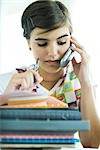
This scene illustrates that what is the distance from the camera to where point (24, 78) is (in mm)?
594

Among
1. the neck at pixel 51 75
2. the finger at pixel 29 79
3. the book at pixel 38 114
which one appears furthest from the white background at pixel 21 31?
the book at pixel 38 114

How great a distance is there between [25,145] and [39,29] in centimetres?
48

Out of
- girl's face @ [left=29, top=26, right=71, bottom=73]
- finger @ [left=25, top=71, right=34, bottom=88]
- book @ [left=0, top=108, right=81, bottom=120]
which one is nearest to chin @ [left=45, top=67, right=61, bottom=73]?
girl's face @ [left=29, top=26, right=71, bottom=73]

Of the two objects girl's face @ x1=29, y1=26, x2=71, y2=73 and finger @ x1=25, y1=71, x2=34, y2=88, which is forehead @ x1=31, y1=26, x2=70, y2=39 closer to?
girl's face @ x1=29, y1=26, x2=71, y2=73

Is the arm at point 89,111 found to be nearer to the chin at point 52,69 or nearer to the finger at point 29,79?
the chin at point 52,69

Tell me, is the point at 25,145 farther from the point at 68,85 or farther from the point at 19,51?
the point at 19,51

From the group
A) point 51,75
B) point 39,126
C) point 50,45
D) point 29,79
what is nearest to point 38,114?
point 39,126

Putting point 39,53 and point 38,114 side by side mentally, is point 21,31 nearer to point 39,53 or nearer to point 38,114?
point 39,53

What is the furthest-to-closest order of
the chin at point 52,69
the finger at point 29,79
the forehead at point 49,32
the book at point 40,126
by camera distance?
the chin at point 52,69 < the forehead at point 49,32 < the finger at point 29,79 < the book at point 40,126

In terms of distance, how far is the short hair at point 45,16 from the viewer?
85 centimetres

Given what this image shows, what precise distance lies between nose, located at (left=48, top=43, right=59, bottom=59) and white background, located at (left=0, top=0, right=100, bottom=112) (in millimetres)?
195

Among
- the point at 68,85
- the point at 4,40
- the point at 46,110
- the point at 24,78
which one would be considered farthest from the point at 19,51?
the point at 46,110

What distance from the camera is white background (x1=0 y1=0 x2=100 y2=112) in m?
1.08

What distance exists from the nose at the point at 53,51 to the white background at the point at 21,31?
0.19 meters
